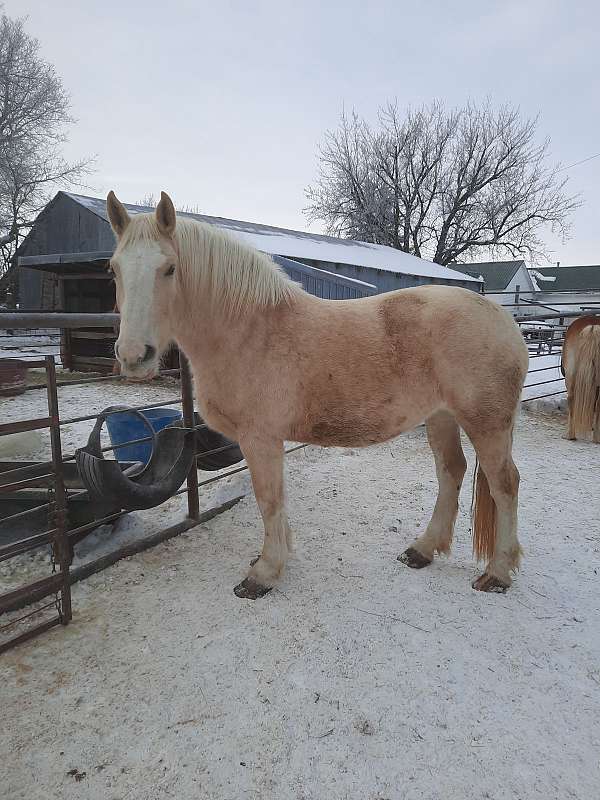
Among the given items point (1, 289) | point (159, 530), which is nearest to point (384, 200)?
point (1, 289)

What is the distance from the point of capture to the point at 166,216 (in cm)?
197

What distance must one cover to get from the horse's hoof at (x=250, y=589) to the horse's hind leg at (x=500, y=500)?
122 cm

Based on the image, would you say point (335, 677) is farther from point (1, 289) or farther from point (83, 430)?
point (1, 289)

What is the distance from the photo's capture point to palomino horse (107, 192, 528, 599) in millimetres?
2293

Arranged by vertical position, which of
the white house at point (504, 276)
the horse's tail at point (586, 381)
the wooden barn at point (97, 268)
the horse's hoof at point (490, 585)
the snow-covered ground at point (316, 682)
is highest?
the white house at point (504, 276)

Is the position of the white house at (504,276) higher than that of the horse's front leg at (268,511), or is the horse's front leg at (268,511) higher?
the white house at (504,276)

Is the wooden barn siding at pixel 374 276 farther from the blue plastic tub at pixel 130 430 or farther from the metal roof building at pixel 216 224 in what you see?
the blue plastic tub at pixel 130 430

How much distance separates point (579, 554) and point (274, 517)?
2079 mm

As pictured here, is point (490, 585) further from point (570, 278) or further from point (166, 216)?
point (570, 278)

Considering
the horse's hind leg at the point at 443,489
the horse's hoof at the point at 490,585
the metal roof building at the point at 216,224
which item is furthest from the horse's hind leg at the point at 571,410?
the metal roof building at the point at 216,224

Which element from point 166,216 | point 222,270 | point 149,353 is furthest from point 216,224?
point 149,353

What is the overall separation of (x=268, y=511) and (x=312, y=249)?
35.6 ft

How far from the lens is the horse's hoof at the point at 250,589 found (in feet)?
8.09

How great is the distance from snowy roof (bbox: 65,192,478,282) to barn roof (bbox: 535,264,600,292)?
26.4m
